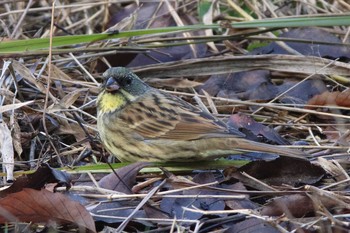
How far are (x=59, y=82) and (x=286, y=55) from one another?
129cm

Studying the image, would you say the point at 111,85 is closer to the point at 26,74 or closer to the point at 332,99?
the point at 26,74

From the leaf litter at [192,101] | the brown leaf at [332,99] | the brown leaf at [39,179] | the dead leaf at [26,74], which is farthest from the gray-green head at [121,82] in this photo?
the brown leaf at [332,99]

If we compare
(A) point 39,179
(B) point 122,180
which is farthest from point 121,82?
(A) point 39,179

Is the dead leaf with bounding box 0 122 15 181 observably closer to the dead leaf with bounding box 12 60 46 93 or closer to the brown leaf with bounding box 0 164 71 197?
the brown leaf with bounding box 0 164 71 197

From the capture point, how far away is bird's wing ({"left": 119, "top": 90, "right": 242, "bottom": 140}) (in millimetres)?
3850

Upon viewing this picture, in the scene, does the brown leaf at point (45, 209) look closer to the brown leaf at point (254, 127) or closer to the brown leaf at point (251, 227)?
the brown leaf at point (251, 227)

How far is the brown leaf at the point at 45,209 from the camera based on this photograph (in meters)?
3.03

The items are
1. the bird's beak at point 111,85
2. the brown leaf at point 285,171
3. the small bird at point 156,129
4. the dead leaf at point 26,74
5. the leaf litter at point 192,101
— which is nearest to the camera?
the leaf litter at point 192,101

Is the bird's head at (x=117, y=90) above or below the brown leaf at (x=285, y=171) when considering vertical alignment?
above

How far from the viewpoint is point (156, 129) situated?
156 inches

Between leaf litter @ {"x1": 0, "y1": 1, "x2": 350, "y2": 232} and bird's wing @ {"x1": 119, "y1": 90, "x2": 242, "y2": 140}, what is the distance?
0.18 meters

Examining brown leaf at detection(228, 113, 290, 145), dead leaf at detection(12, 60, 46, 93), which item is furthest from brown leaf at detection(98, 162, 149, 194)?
dead leaf at detection(12, 60, 46, 93)

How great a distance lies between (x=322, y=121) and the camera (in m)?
4.36

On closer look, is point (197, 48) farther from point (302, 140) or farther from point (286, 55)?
point (302, 140)
